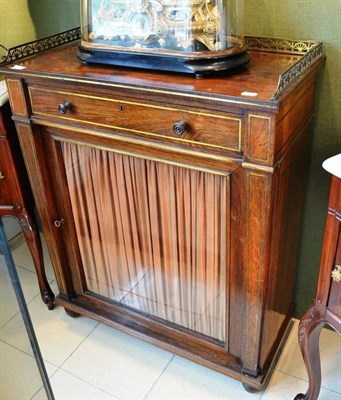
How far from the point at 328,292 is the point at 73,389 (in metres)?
0.81

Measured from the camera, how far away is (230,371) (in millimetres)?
1312

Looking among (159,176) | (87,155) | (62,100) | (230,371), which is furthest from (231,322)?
(62,100)

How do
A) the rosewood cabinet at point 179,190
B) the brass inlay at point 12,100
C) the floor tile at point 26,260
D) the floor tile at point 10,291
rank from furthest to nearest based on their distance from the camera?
1. the floor tile at point 26,260
2. the brass inlay at point 12,100
3. the floor tile at point 10,291
4. the rosewood cabinet at point 179,190

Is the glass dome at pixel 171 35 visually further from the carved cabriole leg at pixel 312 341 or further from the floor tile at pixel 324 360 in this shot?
the floor tile at pixel 324 360

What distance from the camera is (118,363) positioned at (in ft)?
4.87

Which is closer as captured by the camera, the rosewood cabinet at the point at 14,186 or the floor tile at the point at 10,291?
the floor tile at the point at 10,291

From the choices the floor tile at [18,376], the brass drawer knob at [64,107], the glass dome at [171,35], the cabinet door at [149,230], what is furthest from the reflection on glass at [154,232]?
the floor tile at [18,376]

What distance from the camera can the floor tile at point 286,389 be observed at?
4.41ft

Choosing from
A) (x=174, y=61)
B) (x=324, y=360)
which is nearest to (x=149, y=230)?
(x=174, y=61)

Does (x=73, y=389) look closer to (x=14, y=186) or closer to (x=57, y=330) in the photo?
(x=57, y=330)

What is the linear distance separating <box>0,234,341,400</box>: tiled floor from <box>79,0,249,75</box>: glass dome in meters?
0.66

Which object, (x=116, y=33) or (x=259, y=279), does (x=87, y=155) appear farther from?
(x=259, y=279)

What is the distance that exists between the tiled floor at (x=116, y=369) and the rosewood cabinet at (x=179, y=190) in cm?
9

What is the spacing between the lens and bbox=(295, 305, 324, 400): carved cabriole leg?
112 cm
